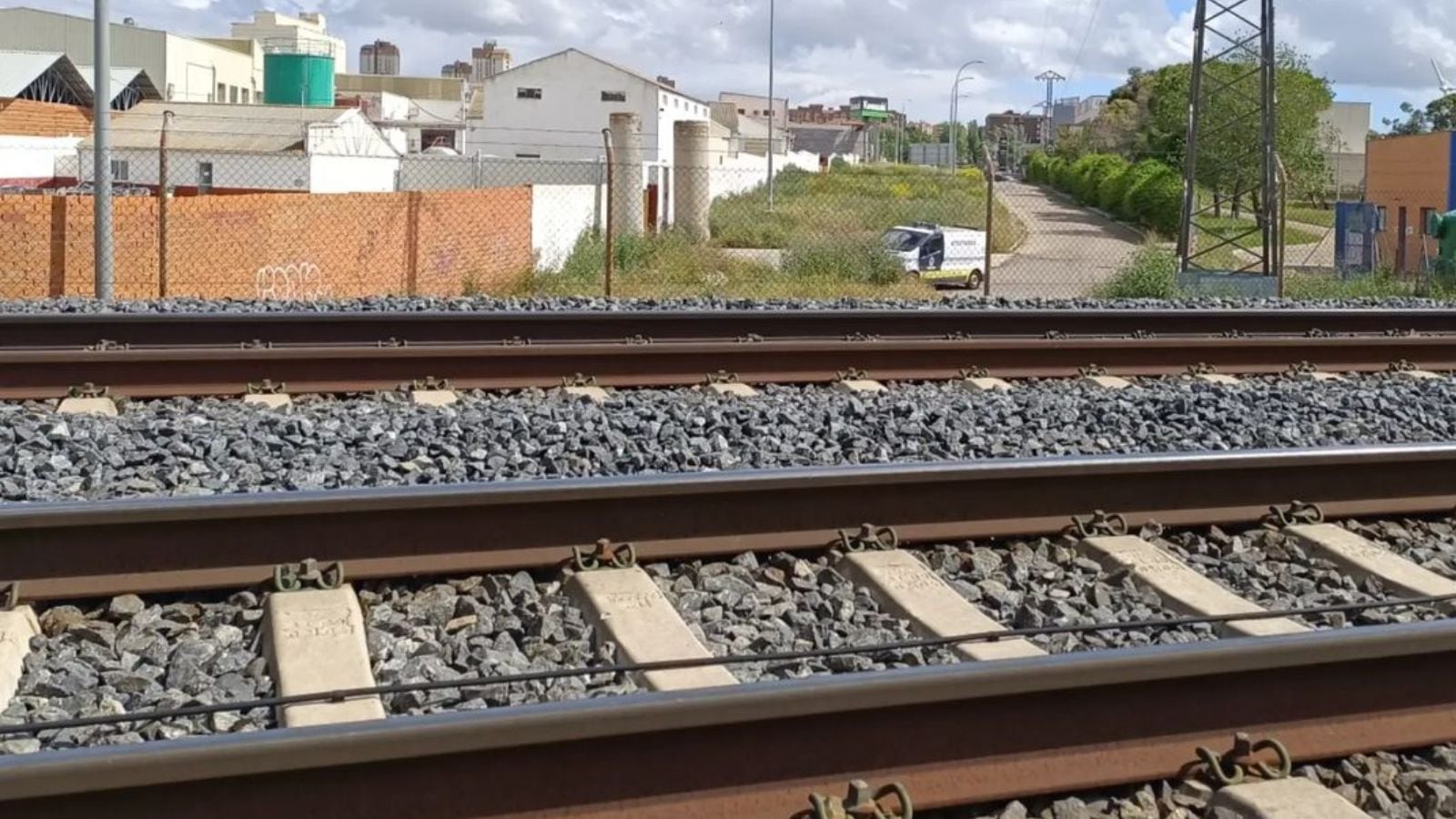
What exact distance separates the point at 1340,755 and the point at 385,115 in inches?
3673

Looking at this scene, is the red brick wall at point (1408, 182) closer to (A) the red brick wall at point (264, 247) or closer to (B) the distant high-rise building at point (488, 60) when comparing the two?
(A) the red brick wall at point (264, 247)

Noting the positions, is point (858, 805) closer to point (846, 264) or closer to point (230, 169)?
point (846, 264)

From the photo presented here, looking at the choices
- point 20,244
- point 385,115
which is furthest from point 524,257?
point 385,115

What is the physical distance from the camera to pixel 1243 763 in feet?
13.7

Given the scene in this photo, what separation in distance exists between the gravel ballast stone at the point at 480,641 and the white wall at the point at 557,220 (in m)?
19.0

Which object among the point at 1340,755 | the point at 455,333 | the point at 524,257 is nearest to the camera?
the point at 1340,755

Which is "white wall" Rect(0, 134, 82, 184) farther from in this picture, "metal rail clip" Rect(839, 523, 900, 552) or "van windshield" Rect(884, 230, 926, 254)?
"metal rail clip" Rect(839, 523, 900, 552)

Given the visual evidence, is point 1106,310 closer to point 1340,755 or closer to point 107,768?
point 1340,755

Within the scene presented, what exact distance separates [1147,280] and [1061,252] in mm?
24559

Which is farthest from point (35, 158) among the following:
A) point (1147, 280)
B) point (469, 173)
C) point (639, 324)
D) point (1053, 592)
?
point (1053, 592)

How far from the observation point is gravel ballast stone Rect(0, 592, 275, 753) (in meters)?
4.25

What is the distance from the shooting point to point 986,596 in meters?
5.64

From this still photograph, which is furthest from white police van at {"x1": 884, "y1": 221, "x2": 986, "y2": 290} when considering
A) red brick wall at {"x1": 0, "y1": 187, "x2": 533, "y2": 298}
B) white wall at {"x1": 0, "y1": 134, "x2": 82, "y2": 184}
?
white wall at {"x1": 0, "y1": 134, "x2": 82, "y2": 184}

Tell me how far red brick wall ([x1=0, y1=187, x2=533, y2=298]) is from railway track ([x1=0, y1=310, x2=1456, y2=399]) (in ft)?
21.8
